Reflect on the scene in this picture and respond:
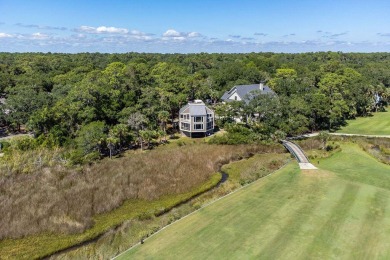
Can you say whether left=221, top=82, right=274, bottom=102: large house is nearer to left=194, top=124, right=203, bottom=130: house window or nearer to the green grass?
left=194, top=124, right=203, bottom=130: house window

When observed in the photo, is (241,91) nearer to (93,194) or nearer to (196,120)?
(196,120)

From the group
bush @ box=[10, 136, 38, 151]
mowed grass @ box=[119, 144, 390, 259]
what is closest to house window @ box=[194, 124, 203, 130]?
mowed grass @ box=[119, 144, 390, 259]

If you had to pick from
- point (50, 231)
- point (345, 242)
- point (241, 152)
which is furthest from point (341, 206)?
point (50, 231)

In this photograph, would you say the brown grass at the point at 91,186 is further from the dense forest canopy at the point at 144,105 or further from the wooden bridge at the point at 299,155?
the dense forest canopy at the point at 144,105

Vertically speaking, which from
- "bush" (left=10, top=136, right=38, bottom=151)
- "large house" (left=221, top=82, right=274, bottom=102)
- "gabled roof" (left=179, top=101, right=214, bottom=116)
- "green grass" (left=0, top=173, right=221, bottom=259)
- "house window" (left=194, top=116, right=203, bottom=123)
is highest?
"large house" (left=221, top=82, right=274, bottom=102)

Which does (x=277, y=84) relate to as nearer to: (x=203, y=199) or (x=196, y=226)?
(x=203, y=199)

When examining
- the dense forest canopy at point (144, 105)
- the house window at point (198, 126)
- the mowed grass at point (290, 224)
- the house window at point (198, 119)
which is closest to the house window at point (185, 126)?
the house window at point (198, 126)
